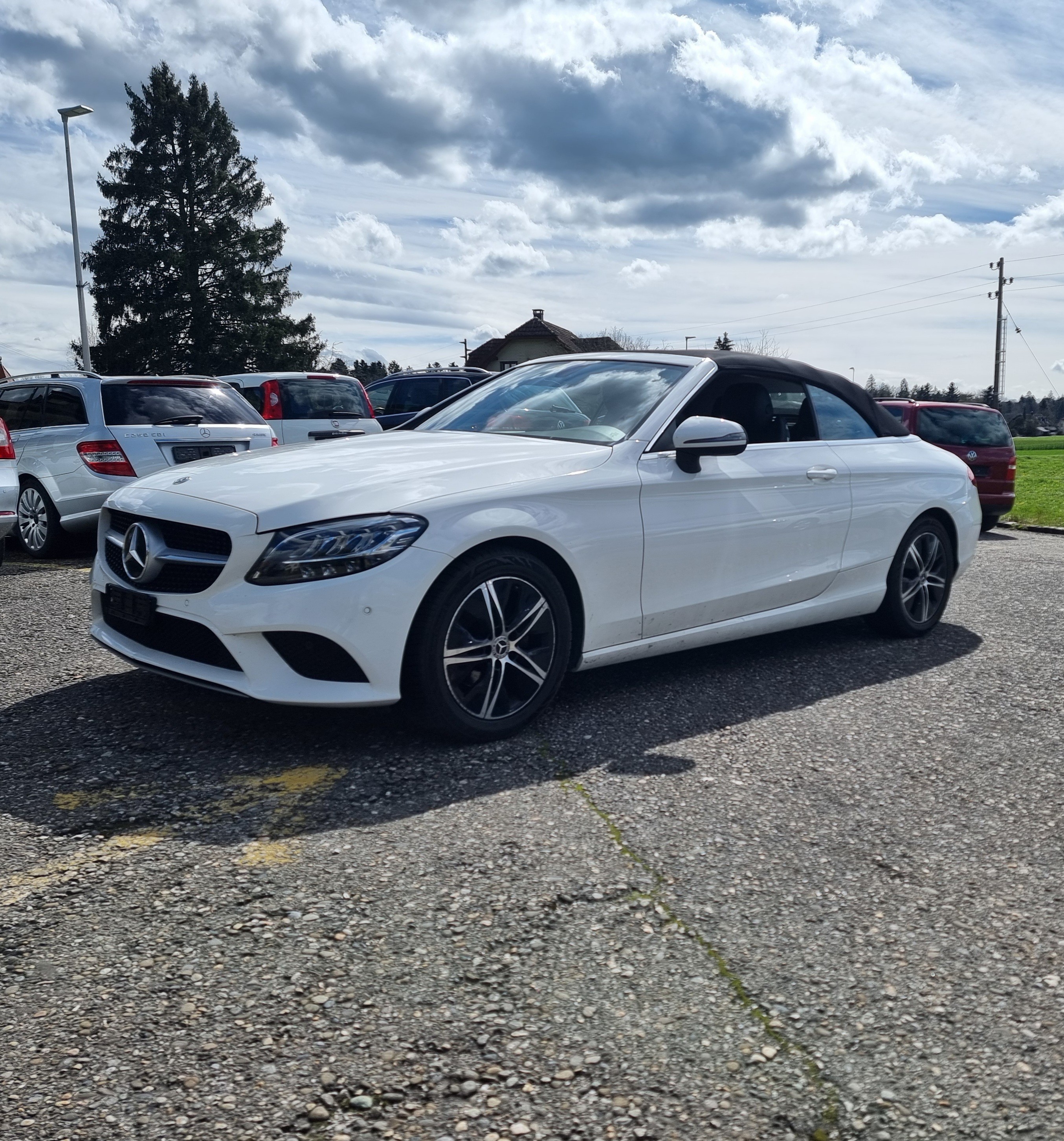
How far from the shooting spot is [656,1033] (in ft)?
7.81

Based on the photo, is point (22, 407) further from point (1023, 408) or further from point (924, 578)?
point (1023, 408)

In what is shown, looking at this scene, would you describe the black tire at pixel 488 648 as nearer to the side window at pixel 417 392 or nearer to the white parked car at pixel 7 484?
the white parked car at pixel 7 484

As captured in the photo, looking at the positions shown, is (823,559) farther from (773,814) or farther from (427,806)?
(427,806)

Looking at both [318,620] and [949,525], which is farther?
[949,525]

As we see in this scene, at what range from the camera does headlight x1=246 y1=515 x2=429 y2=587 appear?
3891mm

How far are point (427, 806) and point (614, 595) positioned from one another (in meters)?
1.36

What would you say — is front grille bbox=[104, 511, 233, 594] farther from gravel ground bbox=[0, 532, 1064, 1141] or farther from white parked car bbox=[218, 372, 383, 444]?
white parked car bbox=[218, 372, 383, 444]

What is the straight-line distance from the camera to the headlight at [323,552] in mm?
3891

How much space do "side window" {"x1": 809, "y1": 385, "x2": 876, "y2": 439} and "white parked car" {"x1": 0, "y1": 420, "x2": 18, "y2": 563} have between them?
5746mm

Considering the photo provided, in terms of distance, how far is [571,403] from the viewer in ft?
17.1

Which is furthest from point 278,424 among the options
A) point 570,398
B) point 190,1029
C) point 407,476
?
point 190,1029

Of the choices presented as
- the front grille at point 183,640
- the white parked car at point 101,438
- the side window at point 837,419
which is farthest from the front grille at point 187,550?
the white parked car at point 101,438

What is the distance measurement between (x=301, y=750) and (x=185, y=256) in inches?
1748

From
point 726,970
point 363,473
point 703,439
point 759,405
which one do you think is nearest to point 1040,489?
point 759,405
